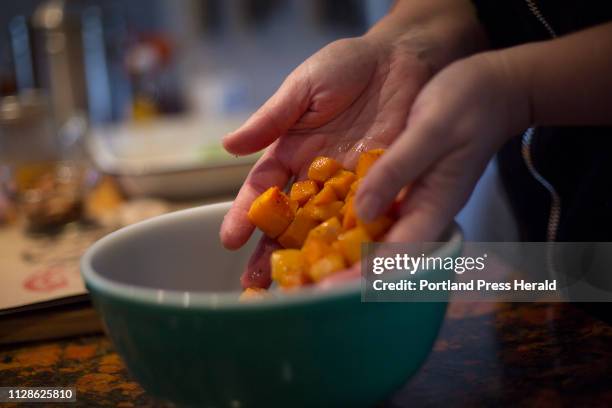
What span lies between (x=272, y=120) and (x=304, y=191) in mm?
92

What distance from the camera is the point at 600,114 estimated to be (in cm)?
61

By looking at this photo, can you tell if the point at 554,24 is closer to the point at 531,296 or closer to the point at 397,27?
the point at 397,27

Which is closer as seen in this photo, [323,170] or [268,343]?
[268,343]

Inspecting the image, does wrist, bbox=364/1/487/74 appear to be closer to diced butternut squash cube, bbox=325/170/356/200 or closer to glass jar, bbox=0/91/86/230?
diced butternut squash cube, bbox=325/170/356/200

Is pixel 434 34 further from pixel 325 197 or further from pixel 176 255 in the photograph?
pixel 176 255

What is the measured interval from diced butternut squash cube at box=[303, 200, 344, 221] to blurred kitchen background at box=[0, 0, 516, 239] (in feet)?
1.80

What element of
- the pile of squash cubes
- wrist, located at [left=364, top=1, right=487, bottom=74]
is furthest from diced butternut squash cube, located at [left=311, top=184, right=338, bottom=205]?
wrist, located at [left=364, top=1, right=487, bottom=74]

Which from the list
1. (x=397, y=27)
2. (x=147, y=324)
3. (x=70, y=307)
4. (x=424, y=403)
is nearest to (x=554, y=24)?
(x=397, y=27)

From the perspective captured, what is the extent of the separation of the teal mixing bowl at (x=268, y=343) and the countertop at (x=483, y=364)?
110 millimetres

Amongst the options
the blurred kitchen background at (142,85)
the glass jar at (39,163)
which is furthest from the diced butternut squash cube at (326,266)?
the glass jar at (39,163)

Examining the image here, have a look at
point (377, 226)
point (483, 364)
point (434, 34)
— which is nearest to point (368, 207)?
point (377, 226)

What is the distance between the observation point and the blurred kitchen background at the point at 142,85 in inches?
57.7

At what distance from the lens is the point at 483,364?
2.15 ft

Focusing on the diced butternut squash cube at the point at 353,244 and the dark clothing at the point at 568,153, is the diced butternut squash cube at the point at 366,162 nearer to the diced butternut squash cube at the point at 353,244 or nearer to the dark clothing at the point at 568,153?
the diced butternut squash cube at the point at 353,244
